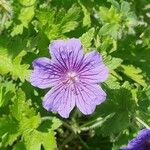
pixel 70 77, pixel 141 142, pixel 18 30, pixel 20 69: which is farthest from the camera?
pixel 18 30

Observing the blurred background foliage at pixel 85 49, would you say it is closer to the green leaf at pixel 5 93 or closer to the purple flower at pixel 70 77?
the green leaf at pixel 5 93

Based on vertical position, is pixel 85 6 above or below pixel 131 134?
above

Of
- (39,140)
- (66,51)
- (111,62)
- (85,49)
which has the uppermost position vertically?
(66,51)

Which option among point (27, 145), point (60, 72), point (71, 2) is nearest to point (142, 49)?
point (71, 2)

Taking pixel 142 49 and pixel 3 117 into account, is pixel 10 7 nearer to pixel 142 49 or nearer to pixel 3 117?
pixel 3 117

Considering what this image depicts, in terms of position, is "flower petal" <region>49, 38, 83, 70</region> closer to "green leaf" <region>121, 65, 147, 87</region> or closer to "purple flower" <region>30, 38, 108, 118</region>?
"purple flower" <region>30, 38, 108, 118</region>

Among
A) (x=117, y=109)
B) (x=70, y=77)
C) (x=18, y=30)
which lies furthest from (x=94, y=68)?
(x=18, y=30)

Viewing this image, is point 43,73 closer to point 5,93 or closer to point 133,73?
point 5,93
